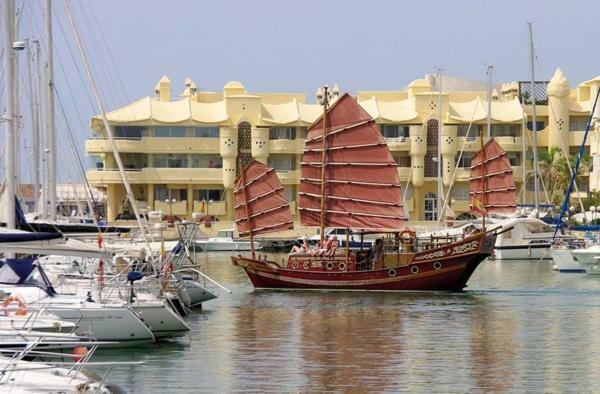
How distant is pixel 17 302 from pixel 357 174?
24.4 metres

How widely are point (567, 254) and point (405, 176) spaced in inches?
1518

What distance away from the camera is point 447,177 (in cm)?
9594

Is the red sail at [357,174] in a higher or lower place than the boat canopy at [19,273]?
higher

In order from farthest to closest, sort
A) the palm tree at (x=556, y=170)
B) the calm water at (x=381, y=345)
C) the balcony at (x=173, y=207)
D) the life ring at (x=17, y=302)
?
the balcony at (x=173, y=207) → the palm tree at (x=556, y=170) → the calm water at (x=381, y=345) → the life ring at (x=17, y=302)

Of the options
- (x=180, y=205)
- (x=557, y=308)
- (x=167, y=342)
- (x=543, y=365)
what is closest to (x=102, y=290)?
(x=167, y=342)

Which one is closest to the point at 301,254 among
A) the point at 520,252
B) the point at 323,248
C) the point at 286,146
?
the point at 323,248

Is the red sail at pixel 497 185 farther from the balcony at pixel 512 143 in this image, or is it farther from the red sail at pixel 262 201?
the balcony at pixel 512 143

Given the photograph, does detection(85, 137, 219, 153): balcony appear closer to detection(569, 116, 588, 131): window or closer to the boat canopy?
detection(569, 116, 588, 131): window

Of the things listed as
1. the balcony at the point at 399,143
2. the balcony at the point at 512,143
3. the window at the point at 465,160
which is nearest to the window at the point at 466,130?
the window at the point at 465,160

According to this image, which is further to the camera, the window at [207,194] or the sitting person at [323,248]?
the window at [207,194]

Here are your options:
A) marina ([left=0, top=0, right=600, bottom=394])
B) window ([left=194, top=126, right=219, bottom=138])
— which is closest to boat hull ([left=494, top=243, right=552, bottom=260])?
marina ([left=0, top=0, right=600, bottom=394])

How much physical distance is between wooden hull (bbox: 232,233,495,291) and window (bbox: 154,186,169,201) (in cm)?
5059

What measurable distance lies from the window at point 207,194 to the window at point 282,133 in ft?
15.8

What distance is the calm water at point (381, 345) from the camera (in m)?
25.5
